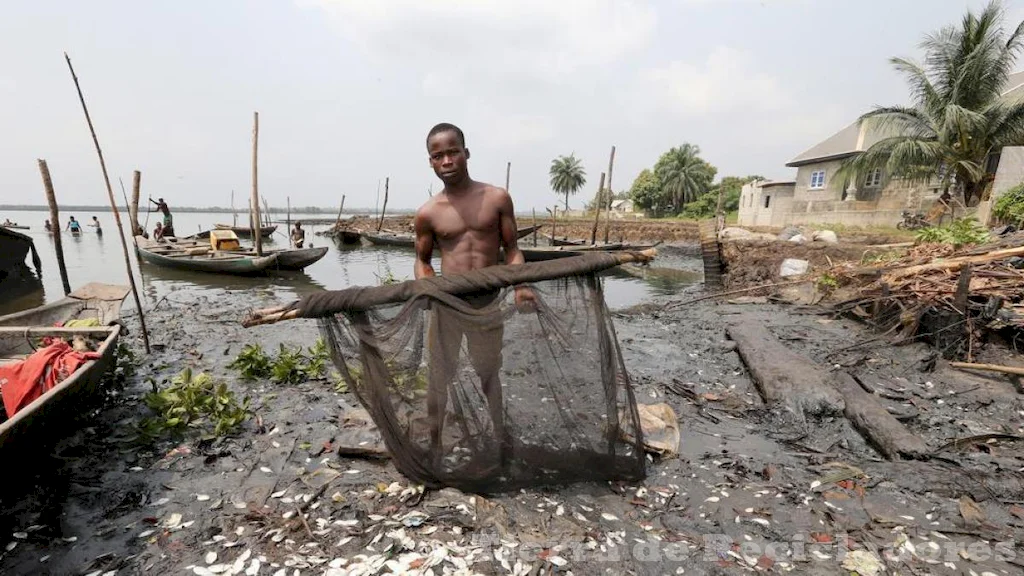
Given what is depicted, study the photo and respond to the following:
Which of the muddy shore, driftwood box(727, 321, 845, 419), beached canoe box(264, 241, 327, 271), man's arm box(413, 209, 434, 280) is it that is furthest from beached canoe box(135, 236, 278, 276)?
driftwood box(727, 321, 845, 419)

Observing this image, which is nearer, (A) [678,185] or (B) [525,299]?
(B) [525,299]

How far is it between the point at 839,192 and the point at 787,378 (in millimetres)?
26492

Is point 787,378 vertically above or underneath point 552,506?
above

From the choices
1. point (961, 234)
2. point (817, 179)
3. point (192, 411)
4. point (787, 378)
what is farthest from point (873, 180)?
point (192, 411)

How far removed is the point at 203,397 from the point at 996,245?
34.5ft

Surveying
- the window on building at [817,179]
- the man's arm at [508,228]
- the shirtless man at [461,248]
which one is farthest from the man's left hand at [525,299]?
the window on building at [817,179]

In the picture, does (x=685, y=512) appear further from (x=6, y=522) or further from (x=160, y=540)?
(x=6, y=522)

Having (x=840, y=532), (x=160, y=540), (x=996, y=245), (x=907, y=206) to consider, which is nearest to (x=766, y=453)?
(x=840, y=532)

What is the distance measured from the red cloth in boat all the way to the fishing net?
274 cm

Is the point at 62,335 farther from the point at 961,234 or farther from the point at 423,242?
the point at 961,234

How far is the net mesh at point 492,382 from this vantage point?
2494 mm

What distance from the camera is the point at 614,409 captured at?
9.16ft

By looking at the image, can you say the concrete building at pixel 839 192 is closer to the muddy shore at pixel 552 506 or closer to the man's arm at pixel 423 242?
the muddy shore at pixel 552 506

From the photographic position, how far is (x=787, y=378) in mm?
4648
